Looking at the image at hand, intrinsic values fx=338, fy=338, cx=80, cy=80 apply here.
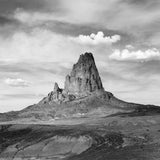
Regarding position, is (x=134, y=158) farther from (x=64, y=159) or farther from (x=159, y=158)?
(x=64, y=159)

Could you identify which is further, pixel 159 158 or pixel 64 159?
pixel 64 159

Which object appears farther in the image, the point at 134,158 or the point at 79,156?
the point at 79,156

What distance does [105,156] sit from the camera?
17488 centimetres

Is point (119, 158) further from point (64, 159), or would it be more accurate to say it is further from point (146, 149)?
point (64, 159)

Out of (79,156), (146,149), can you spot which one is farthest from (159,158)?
(79,156)

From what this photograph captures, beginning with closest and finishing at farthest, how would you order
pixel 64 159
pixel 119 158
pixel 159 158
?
1. pixel 159 158
2. pixel 119 158
3. pixel 64 159

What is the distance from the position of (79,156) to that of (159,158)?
2235 inches

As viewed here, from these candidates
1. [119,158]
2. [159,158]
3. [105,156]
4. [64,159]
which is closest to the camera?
[159,158]

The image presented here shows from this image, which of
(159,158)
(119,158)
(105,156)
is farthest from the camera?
(105,156)

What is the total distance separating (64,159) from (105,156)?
102 feet

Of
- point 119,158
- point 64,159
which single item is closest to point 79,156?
point 64,159

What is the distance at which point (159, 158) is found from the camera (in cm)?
15375

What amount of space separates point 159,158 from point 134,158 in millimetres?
12188

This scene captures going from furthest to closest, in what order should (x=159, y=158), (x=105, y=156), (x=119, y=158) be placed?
(x=105, y=156) → (x=119, y=158) → (x=159, y=158)
